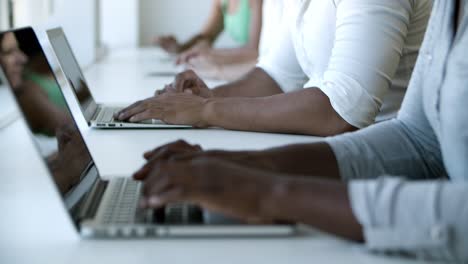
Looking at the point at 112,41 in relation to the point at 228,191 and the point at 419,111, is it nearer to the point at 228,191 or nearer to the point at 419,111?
the point at 419,111

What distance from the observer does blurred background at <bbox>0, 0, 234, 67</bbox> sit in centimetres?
345

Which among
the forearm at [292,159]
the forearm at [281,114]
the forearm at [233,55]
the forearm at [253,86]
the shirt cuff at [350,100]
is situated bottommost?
the forearm at [233,55]

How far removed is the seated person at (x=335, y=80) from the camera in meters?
1.66

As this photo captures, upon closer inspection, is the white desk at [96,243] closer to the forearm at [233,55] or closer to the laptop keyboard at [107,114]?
the laptop keyboard at [107,114]

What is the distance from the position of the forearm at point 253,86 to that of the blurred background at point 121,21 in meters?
1.04

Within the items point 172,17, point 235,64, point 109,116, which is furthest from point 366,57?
point 172,17

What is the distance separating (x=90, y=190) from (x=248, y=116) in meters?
0.67

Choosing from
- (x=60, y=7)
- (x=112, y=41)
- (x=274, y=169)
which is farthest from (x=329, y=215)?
(x=112, y=41)

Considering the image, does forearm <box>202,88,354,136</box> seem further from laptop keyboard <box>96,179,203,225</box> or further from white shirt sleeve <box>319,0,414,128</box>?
laptop keyboard <box>96,179,203,225</box>

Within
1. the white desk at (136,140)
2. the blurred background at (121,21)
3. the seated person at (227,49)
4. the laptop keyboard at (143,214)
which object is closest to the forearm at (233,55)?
the seated person at (227,49)

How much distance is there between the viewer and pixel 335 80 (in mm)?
1672

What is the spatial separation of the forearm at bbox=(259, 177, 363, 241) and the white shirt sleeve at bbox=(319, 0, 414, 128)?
0.72 m

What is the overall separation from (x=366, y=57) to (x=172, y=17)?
4182mm

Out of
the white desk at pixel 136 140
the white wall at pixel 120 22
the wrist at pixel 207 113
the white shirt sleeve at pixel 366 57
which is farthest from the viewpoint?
the white wall at pixel 120 22
